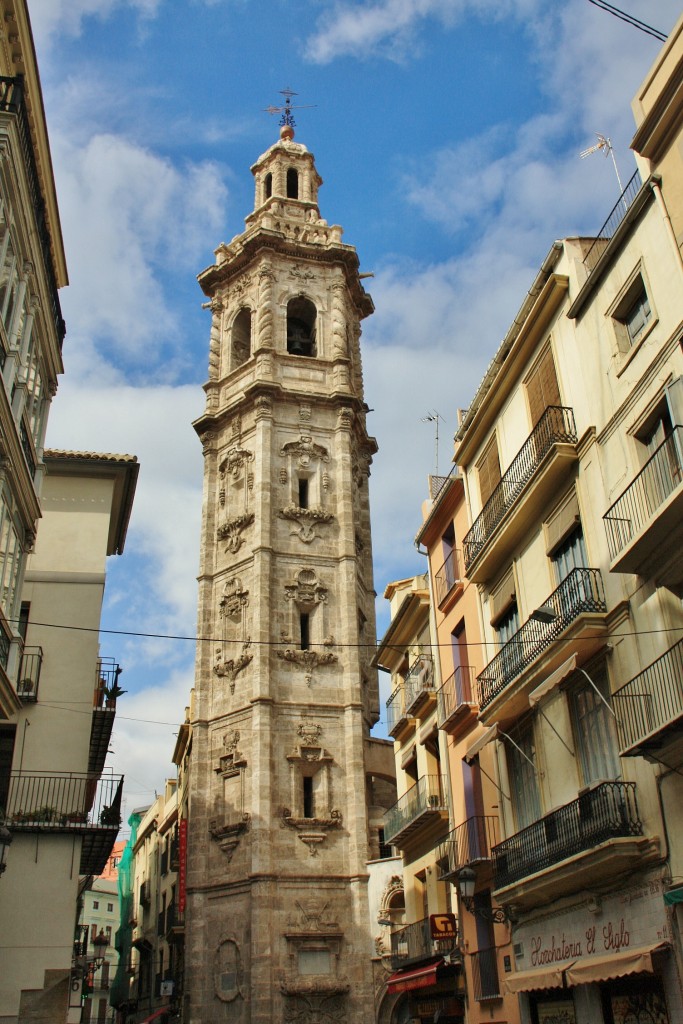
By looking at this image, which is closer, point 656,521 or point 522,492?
point 656,521

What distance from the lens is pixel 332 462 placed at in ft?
113

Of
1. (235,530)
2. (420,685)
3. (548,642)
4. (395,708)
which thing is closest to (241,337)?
(235,530)

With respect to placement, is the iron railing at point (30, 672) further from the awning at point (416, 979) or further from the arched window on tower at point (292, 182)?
the arched window on tower at point (292, 182)

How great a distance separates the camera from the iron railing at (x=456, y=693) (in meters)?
18.0

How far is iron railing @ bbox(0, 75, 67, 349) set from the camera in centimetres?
1294

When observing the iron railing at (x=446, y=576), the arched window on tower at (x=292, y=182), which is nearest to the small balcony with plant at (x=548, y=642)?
the iron railing at (x=446, y=576)

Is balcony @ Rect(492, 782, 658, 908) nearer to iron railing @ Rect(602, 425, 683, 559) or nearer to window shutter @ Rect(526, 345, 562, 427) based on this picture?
iron railing @ Rect(602, 425, 683, 559)

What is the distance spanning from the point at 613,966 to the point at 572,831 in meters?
1.71

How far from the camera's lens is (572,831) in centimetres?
1212

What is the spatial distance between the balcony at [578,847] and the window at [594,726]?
462 mm

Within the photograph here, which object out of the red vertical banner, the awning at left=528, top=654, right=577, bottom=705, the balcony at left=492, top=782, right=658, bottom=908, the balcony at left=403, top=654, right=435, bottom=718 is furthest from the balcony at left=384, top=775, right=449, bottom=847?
the red vertical banner

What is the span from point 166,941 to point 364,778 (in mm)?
15912

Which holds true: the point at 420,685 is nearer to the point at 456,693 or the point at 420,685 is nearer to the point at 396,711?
the point at 396,711

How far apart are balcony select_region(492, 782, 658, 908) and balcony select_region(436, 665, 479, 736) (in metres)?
3.56
